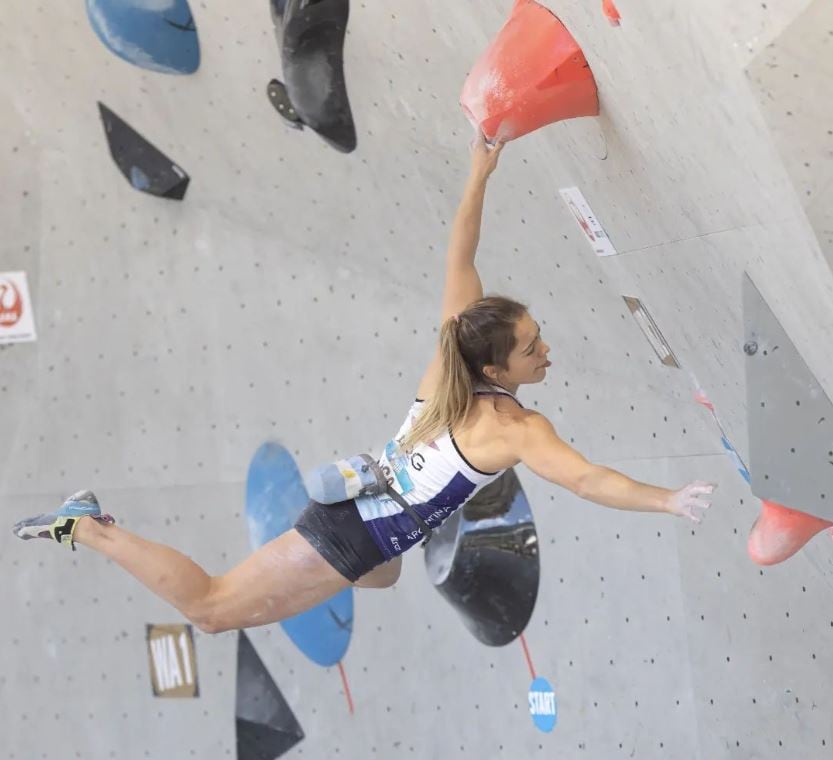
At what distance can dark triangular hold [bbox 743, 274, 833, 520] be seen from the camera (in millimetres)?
1653

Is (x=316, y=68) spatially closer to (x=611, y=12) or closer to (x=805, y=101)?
(x=611, y=12)

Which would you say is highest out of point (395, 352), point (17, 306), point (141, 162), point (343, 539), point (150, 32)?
point (150, 32)

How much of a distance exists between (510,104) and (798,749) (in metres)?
1.55

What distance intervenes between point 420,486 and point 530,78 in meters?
0.78

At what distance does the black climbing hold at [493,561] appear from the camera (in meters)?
3.14

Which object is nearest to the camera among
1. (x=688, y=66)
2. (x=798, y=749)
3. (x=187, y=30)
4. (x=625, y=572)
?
(x=688, y=66)

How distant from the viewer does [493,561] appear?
322cm

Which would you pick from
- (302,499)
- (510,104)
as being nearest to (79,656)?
(302,499)

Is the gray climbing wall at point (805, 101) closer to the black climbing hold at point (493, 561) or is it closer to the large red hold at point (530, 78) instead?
the large red hold at point (530, 78)

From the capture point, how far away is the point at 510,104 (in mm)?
1940

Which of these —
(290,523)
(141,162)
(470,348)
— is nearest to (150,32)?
(141,162)

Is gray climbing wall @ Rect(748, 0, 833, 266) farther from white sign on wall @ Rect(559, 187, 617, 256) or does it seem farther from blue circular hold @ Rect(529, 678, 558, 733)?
blue circular hold @ Rect(529, 678, 558, 733)

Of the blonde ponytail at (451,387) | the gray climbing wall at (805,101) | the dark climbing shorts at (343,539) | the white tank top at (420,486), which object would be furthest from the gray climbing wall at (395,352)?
the dark climbing shorts at (343,539)

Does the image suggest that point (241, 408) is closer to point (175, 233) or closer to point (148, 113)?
point (175, 233)
